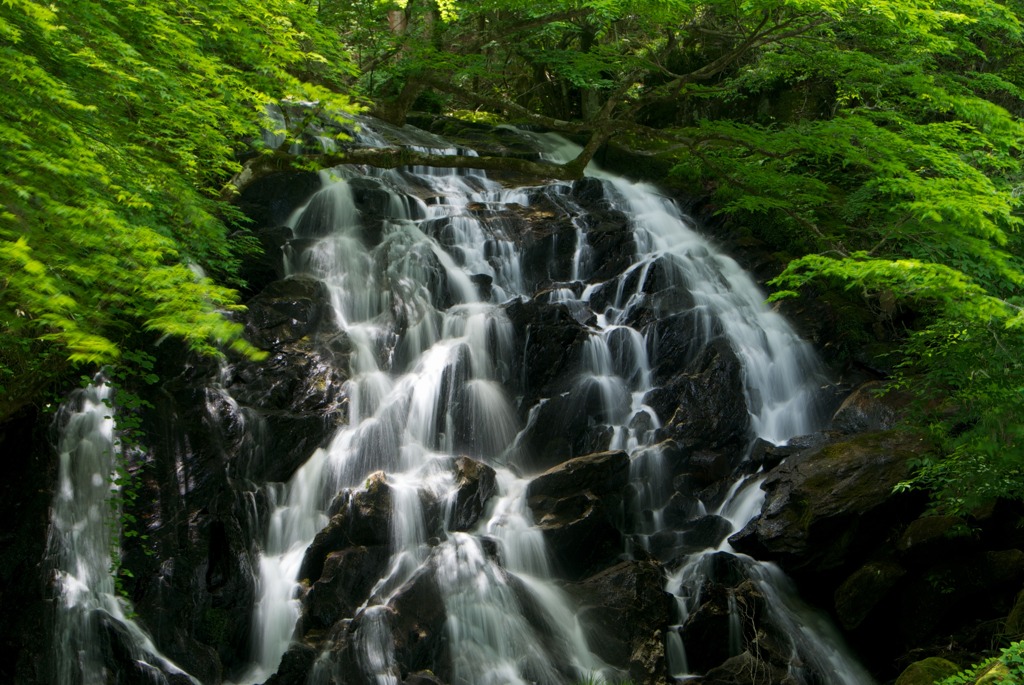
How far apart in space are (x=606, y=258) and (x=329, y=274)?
13.9 feet

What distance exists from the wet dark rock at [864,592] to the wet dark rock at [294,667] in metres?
4.94

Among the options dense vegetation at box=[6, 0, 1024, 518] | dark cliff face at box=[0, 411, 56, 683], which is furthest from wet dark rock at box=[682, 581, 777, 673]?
dark cliff face at box=[0, 411, 56, 683]

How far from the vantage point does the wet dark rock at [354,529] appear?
7.57 meters

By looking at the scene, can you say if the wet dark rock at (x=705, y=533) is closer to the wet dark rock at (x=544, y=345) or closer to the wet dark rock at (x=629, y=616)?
the wet dark rock at (x=629, y=616)

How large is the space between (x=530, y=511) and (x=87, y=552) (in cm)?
412

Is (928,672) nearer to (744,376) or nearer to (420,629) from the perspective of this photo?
(420,629)

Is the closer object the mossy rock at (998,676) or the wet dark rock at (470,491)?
the mossy rock at (998,676)

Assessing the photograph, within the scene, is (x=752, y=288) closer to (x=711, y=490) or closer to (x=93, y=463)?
(x=711, y=490)

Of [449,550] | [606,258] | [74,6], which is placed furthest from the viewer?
[606,258]

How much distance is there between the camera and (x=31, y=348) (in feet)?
23.1

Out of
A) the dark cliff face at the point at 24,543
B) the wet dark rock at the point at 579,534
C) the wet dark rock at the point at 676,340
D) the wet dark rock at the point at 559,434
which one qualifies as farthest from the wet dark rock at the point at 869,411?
the dark cliff face at the point at 24,543

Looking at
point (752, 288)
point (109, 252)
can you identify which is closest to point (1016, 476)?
point (752, 288)

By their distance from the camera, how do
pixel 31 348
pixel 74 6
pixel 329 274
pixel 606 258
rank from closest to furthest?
pixel 74 6
pixel 31 348
pixel 329 274
pixel 606 258

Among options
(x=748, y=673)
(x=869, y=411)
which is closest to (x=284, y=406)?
(x=748, y=673)
